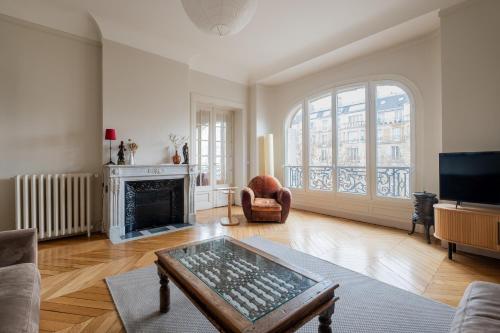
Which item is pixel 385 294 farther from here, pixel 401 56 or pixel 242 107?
pixel 242 107

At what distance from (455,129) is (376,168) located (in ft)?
4.48

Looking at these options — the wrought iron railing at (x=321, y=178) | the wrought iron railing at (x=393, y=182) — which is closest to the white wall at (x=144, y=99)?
the wrought iron railing at (x=321, y=178)

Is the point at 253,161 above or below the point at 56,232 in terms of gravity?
above

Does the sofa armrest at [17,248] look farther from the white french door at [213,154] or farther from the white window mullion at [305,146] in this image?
the white window mullion at [305,146]

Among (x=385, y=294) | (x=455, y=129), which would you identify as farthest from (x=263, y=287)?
(x=455, y=129)

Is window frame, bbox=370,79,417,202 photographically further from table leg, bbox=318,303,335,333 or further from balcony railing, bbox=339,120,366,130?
table leg, bbox=318,303,335,333

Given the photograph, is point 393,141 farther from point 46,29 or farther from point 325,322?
point 46,29

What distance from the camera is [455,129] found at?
2.93 m

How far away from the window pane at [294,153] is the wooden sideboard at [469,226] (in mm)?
2886

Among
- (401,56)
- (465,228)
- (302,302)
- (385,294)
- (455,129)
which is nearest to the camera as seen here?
(302,302)

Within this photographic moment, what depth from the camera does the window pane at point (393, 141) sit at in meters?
3.83

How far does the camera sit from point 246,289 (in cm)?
129

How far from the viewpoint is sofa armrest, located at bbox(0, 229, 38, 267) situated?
155 centimetres

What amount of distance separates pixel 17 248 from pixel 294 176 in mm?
4792
